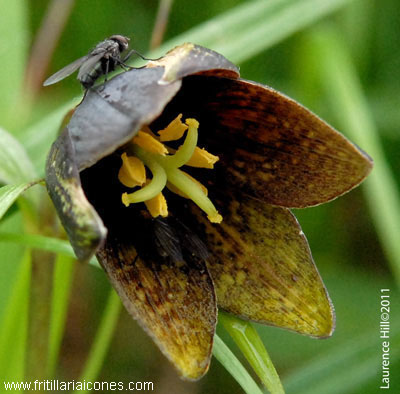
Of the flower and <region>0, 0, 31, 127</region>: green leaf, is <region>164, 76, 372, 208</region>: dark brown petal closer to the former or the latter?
the flower

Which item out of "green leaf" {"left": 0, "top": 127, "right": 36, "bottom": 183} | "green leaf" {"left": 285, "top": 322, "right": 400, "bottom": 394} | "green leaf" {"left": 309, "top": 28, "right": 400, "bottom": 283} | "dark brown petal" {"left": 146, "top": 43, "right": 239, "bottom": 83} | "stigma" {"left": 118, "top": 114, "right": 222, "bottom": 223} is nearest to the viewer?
"dark brown petal" {"left": 146, "top": 43, "right": 239, "bottom": 83}

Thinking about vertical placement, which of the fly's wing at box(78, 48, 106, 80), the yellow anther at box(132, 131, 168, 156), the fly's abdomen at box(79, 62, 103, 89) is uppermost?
the fly's wing at box(78, 48, 106, 80)

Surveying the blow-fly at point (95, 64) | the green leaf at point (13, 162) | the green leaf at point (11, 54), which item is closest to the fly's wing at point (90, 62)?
the blow-fly at point (95, 64)

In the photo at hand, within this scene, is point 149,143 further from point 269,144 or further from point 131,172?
point 269,144

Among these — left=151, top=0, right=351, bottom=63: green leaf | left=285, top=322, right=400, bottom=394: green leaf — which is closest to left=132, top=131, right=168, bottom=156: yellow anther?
left=151, top=0, right=351, bottom=63: green leaf

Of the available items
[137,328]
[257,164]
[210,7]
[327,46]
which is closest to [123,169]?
[257,164]

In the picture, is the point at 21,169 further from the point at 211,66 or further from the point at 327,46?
the point at 327,46

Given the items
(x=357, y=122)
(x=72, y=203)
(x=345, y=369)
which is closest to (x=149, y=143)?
(x=72, y=203)

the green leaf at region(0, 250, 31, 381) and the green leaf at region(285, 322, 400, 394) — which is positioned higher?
the green leaf at region(0, 250, 31, 381)
